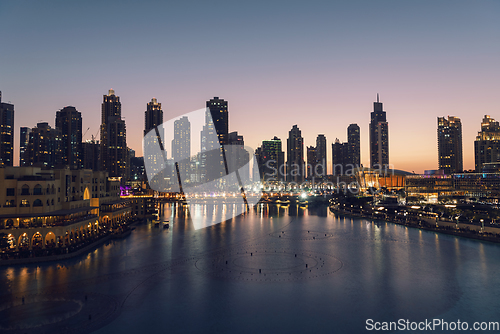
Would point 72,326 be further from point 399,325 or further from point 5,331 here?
point 399,325

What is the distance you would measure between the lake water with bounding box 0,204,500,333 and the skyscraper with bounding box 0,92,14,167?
169 metres

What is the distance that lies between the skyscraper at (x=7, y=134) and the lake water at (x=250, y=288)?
168791 millimetres

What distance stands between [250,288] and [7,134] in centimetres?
20443

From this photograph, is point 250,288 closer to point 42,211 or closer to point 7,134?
point 42,211

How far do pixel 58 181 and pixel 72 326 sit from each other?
32518 millimetres

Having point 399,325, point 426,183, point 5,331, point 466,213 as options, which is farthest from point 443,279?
point 426,183

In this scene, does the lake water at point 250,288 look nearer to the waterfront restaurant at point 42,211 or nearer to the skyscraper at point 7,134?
the waterfront restaurant at point 42,211

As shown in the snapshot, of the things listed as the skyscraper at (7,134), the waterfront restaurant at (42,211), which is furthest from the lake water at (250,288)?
the skyscraper at (7,134)

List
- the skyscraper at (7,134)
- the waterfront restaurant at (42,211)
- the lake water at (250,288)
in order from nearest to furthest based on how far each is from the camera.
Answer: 1. the lake water at (250,288)
2. the waterfront restaurant at (42,211)
3. the skyscraper at (7,134)

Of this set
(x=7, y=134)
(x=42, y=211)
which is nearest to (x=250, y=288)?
(x=42, y=211)

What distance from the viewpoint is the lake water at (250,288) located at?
79.2ft

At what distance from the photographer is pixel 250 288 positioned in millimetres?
31141

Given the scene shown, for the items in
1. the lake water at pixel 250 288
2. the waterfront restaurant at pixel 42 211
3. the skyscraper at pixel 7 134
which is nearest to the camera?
the lake water at pixel 250 288

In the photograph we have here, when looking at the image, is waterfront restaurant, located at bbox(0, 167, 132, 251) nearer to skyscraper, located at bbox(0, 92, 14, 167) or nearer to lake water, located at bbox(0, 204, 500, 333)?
lake water, located at bbox(0, 204, 500, 333)
